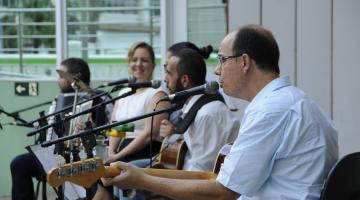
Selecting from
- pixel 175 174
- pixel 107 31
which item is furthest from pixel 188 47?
pixel 107 31

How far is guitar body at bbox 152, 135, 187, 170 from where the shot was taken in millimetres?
3496

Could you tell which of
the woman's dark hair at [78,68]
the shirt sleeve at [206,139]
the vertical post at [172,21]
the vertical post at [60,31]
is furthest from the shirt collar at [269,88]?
the vertical post at [60,31]

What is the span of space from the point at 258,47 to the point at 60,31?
4.09m

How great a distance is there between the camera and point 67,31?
6.10 meters

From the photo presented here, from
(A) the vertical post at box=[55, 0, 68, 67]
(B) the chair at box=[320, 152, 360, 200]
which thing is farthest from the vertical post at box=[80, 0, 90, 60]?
(B) the chair at box=[320, 152, 360, 200]

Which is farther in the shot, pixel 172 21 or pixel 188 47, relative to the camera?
pixel 172 21

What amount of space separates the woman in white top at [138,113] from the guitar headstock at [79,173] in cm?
159

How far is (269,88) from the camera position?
221 cm

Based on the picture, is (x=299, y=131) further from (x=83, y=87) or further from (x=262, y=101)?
(x=83, y=87)

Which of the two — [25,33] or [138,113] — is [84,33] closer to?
[25,33]

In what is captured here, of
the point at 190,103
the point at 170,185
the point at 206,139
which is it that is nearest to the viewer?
the point at 170,185

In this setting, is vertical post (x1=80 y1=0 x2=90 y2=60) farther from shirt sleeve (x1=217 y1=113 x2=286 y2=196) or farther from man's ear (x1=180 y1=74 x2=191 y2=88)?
shirt sleeve (x1=217 y1=113 x2=286 y2=196)

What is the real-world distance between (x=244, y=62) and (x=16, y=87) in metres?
4.19

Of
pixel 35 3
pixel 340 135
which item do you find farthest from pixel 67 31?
pixel 340 135
